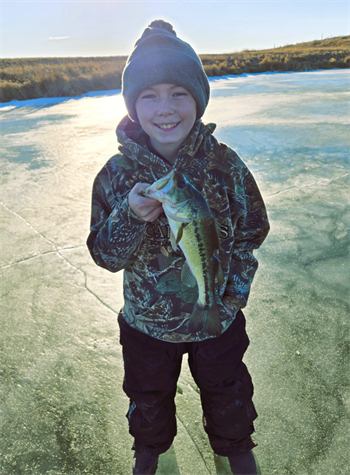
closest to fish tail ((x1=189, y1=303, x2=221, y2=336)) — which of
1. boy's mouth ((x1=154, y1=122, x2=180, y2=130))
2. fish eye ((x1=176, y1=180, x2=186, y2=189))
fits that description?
fish eye ((x1=176, y1=180, x2=186, y2=189))

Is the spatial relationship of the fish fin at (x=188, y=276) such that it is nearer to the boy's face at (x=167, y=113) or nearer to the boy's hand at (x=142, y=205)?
the boy's hand at (x=142, y=205)

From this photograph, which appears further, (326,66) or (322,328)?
(326,66)

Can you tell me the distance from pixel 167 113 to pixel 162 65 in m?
0.21

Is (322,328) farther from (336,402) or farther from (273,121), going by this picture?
(273,121)

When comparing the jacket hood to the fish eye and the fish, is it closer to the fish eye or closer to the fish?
the fish

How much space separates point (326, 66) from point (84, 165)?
27858 mm

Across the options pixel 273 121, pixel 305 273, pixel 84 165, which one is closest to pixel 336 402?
pixel 305 273

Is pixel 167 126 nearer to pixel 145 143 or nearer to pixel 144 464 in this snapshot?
pixel 145 143

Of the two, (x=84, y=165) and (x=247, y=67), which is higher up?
(x=247, y=67)

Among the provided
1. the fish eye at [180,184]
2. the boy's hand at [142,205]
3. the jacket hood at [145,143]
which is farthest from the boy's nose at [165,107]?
the fish eye at [180,184]

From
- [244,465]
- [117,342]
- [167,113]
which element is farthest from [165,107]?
[244,465]

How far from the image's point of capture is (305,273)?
2904 mm

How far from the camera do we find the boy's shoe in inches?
65.6

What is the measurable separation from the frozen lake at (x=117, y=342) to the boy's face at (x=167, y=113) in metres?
1.36
